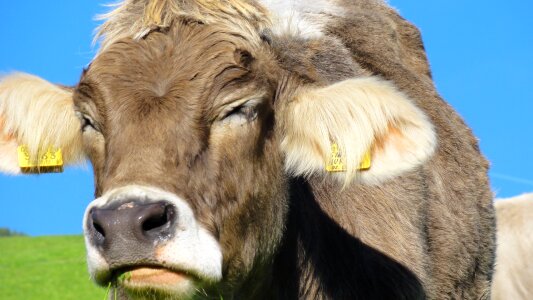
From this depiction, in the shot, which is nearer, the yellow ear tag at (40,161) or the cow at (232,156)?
the cow at (232,156)

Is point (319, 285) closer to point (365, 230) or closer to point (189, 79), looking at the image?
point (365, 230)

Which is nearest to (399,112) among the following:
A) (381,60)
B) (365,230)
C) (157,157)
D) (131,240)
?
(365,230)

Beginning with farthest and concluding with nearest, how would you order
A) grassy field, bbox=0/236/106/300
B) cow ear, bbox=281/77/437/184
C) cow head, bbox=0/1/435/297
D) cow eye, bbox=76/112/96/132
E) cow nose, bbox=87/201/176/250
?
grassy field, bbox=0/236/106/300
cow ear, bbox=281/77/437/184
cow eye, bbox=76/112/96/132
cow head, bbox=0/1/435/297
cow nose, bbox=87/201/176/250

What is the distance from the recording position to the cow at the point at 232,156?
4.05m

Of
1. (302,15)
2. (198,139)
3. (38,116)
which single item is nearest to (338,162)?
(198,139)

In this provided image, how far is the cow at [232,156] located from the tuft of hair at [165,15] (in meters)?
0.01

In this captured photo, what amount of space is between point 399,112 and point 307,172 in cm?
58

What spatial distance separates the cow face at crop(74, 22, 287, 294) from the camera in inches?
155

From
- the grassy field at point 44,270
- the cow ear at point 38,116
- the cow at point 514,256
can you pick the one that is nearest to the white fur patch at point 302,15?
the cow ear at point 38,116

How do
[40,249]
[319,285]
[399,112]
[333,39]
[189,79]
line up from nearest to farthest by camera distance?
[189,79] → [399,112] → [319,285] → [333,39] → [40,249]

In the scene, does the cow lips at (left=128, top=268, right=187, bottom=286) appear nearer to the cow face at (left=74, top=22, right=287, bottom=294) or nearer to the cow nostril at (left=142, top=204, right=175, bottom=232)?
the cow face at (left=74, top=22, right=287, bottom=294)

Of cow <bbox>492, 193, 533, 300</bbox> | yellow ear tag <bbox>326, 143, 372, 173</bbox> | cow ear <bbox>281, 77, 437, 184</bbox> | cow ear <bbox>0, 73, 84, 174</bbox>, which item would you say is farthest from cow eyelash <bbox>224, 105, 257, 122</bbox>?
cow <bbox>492, 193, 533, 300</bbox>

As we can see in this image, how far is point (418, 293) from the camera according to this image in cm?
552

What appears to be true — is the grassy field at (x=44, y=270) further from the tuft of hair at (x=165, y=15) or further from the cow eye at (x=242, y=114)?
the cow eye at (x=242, y=114)
